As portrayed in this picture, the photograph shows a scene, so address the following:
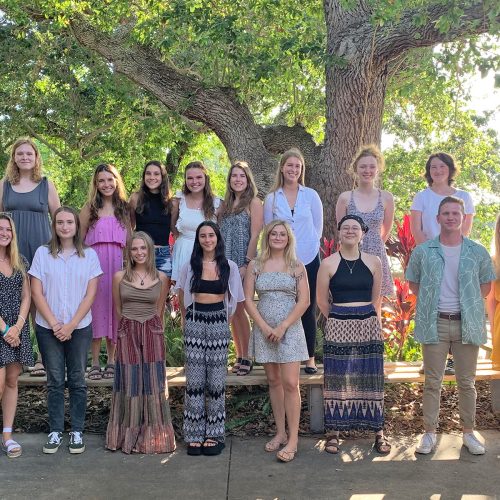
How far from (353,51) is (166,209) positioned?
3.81 metres

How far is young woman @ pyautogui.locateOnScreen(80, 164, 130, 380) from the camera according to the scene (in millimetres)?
5598

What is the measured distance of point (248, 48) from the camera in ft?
30.6

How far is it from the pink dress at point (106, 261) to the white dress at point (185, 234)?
46 centimetres

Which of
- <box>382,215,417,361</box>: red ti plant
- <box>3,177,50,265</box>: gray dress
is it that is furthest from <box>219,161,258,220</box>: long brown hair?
<box>382,215,417,361</box>: red ti plant

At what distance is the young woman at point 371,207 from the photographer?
221 inches

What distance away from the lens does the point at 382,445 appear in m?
5.07

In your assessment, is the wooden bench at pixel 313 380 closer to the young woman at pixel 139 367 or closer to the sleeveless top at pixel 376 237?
the young woman at pixel 139 367

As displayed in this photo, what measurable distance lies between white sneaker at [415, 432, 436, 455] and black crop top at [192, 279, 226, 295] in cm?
191

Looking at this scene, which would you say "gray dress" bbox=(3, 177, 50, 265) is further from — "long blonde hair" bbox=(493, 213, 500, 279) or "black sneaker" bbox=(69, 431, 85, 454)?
"long blonde hair" bbox=(493, 213, 500, 279)

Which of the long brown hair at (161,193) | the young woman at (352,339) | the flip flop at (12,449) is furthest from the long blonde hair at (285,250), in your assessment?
the flip flop at (12,449)

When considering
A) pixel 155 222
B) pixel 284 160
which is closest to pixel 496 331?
pixel 284 160

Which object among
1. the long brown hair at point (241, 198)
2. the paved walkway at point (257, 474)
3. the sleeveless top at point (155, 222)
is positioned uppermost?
the long brown hair at point (241, 198)

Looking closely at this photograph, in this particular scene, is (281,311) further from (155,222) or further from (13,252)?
(13,252)

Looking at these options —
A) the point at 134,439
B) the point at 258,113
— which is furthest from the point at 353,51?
the point at 258,113
